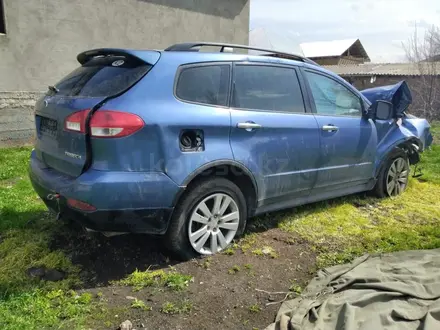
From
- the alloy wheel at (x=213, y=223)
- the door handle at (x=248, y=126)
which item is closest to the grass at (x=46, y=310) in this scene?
the alloy wheel at (x=213, y=223)

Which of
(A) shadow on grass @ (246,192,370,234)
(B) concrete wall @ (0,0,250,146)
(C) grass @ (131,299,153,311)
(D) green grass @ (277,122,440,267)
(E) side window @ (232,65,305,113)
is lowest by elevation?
(C) grass @ (131,299,153,311)

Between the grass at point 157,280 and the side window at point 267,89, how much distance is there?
1.55m

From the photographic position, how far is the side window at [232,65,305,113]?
376cm

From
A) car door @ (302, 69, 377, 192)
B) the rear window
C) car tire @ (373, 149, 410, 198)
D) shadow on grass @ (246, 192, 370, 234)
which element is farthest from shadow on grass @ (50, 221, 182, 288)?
car tire @ (373, 149, 410, 198)

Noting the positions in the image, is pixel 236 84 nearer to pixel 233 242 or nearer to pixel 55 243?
pixel 233 242

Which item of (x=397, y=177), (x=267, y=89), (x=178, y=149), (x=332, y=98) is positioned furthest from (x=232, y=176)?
(x=397, y=177)

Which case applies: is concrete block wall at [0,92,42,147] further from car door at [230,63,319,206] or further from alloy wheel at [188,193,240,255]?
alloy wheel at [188,193,240,255]

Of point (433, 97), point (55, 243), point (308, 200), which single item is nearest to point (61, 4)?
point (55, 243)

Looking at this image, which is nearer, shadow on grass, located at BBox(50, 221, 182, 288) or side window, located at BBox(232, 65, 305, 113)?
shadow on grass, located at BBox(50, 221, 182, 288)

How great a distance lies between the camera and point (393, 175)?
559cm

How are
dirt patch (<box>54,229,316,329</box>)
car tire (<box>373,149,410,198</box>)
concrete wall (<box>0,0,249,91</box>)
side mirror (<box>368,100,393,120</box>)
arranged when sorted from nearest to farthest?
dirt patch (<box>54,229,316,329</box>) < side mirror (<box>368,100,393,120</box>) < car tire (<box>373,149,410,198</box>) < concrete wall (<box>0,0,249,91</box>)

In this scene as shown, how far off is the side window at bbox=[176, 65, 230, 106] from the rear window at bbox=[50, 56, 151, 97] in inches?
12.8

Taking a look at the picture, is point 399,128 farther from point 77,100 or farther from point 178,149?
point 77,100

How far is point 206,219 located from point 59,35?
672 cm
